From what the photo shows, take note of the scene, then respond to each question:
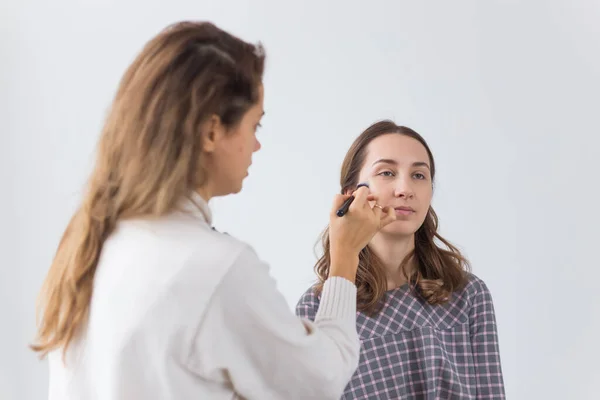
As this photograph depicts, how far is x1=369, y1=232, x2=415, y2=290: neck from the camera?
1.64 m

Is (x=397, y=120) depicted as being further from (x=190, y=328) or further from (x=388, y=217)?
(x=190, y=328)

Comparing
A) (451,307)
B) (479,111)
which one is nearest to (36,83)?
(479,111)

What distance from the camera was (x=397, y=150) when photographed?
163cm

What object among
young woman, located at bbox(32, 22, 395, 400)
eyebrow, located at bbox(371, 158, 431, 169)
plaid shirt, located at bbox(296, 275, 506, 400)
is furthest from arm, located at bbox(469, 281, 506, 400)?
young woman, located at bbox(32, 22, 395, 400)

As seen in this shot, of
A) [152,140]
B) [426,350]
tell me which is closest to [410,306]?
[426,350]

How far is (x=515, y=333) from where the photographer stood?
221cm

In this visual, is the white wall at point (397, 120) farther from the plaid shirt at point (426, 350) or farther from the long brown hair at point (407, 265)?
the plaid shirt at point (426, 350)

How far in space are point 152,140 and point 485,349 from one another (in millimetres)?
901

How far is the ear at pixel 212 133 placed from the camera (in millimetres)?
984

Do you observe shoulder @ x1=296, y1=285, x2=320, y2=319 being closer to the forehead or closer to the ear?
the forehead

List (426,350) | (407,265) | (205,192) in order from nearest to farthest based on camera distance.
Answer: (205,192), (426,350), (407,265)

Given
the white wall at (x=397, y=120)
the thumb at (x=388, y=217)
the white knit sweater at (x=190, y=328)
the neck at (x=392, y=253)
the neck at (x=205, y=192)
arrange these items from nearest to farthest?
the white knit sweater at (x=190, y=328) → the neck at (x=205, y=192) → the thumb at (x=388, y=217) → the neck at (x=392, y=253) → the white wall at (x=397, y=120)

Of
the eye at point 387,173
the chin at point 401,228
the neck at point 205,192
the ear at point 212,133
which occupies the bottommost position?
the chin at point 401,228

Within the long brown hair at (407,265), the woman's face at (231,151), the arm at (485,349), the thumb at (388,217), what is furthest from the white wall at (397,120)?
the woman's face at (231,151)
